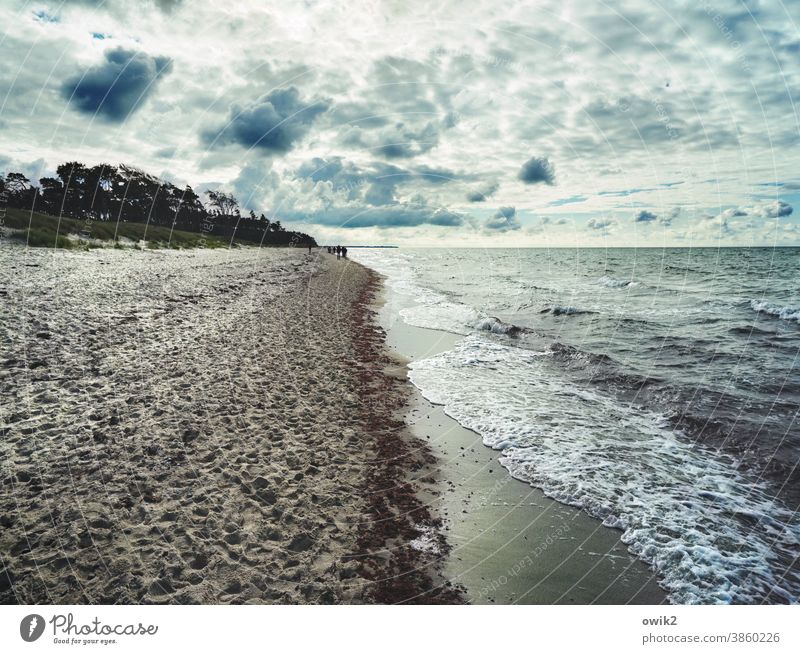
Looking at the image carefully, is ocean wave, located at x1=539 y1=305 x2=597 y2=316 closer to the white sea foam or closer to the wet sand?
the white sea foam

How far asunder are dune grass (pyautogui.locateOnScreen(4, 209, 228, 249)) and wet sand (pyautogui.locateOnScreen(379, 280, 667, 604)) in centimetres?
4343

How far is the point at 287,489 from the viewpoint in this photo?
7633 millimetres

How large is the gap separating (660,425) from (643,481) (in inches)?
185

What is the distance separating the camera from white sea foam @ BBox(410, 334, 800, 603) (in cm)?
691

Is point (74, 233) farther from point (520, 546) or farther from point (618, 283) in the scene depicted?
point (618, 283)

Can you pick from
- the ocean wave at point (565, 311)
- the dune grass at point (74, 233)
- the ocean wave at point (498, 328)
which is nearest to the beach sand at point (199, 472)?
the ocean wave at point (498, 328)

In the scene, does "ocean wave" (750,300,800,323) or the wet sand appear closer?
the wet sand

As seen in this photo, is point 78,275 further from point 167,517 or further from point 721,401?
point 721,401

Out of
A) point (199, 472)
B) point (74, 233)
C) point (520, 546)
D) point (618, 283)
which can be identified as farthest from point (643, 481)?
point (74, 233)

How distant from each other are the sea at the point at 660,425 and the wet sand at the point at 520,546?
1.33 feet

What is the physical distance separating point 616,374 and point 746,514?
10.3 metres

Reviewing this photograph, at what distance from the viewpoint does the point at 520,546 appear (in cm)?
715

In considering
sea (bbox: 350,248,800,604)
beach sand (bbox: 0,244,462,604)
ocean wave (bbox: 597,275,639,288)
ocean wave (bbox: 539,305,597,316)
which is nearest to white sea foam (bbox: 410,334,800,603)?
sea (bbox: 350,248,800,604)

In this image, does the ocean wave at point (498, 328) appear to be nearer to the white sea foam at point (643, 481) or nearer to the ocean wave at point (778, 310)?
the white sea foam at point (643, 481)
